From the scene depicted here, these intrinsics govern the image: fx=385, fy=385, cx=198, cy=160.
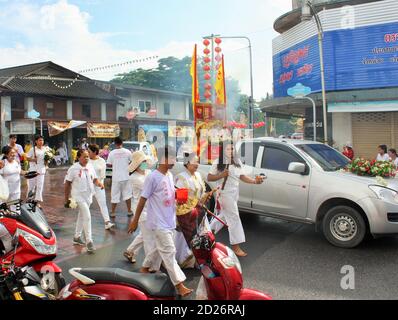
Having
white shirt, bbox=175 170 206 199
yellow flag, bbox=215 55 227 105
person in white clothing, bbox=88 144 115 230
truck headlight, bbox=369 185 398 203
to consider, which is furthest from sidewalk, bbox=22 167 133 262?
yellow flag, bbox=215 55 227 105

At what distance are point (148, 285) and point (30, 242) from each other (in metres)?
1.62

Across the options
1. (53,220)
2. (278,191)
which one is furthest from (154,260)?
(53,220)

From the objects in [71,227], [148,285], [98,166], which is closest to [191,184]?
[148,285]

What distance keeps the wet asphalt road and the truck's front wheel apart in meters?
0.13

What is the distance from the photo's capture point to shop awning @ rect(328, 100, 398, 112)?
14664mm

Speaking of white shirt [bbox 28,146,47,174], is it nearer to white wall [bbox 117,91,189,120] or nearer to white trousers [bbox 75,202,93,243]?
white trousers [bbox 75,202,93,243]

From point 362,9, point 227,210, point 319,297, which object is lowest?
point 319,297

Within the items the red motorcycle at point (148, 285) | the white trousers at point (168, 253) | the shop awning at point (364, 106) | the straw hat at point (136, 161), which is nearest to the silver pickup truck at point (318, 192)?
the straw hat at point (136, 161)

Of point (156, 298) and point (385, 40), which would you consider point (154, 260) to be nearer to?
point (156, 298)

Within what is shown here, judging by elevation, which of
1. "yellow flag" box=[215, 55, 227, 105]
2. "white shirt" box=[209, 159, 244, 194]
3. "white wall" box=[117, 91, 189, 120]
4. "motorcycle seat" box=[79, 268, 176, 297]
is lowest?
"motorcycle seat" box=[79, 268, 176, 297]

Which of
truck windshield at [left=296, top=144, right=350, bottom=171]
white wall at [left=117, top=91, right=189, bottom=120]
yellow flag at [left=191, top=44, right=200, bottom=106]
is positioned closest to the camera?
truck windshield at [left=296, top=144, right=350, bottom=171]

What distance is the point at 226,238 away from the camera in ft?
22.0

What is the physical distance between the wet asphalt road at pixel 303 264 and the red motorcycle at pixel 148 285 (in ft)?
4.86
